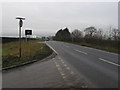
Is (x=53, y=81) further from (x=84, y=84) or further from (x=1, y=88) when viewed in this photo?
(x=1, y=88)

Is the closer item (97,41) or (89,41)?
(97,41)

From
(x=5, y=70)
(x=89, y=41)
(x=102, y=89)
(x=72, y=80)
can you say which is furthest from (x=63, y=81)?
(x=89, y=41)

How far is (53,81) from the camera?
281 inches

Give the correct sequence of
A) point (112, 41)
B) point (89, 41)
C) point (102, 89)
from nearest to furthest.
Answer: point (102, 89)
point (112, 41)
point (89, 41)

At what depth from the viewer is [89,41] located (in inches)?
1710

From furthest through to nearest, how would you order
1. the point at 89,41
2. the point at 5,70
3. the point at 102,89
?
the point at 89,41
the point at 5,70
the point at 102,89

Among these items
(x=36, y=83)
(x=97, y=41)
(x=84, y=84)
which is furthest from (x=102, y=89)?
(x=97, y=41)

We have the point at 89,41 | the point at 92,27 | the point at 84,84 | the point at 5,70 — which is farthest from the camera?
the point at 92,27

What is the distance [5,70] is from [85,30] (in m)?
82.1


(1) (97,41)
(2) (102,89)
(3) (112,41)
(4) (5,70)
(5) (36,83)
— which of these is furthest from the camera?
(1) (97,41)

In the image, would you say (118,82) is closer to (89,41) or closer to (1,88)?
(1,88)

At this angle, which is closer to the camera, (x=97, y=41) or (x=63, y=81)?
(x=63, y=81)

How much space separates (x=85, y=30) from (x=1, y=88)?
85242mm

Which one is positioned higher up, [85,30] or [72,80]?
[85,30]
